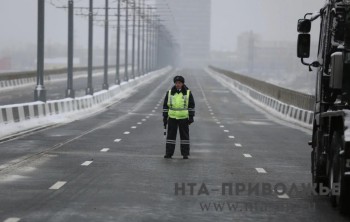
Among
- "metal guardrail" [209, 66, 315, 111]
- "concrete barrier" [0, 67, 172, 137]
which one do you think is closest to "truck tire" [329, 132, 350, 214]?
"concrete barrier" [0, 67, 172, 137]

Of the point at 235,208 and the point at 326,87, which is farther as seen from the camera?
the point at 326,87

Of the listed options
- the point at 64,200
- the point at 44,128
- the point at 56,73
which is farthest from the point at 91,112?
the point at 56,73

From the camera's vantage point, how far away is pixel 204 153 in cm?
2141

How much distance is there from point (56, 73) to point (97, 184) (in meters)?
109

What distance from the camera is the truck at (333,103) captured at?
10414mm

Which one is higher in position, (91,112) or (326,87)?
(326,87)

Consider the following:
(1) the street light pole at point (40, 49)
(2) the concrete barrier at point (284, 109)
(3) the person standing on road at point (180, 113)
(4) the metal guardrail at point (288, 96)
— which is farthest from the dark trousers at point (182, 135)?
(4) the metal guardrail at point (288, 96)

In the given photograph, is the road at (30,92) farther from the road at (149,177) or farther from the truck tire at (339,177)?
the truck tire at (339,177)

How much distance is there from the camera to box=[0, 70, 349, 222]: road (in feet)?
36.7

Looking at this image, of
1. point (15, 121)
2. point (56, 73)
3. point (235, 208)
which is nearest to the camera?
point (235, 208)

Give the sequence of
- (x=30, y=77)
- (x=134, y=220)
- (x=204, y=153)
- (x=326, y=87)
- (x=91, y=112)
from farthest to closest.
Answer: (x=30, y=77) < (x=91, y=112) < (x=204, y=153) < (x=326, y=87) < (x=134, y=220)

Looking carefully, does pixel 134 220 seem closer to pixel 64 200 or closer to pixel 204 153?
pixel 64 200

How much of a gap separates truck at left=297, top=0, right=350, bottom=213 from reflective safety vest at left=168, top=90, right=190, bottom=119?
580 centimetres

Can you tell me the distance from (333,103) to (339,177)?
5.66ft
